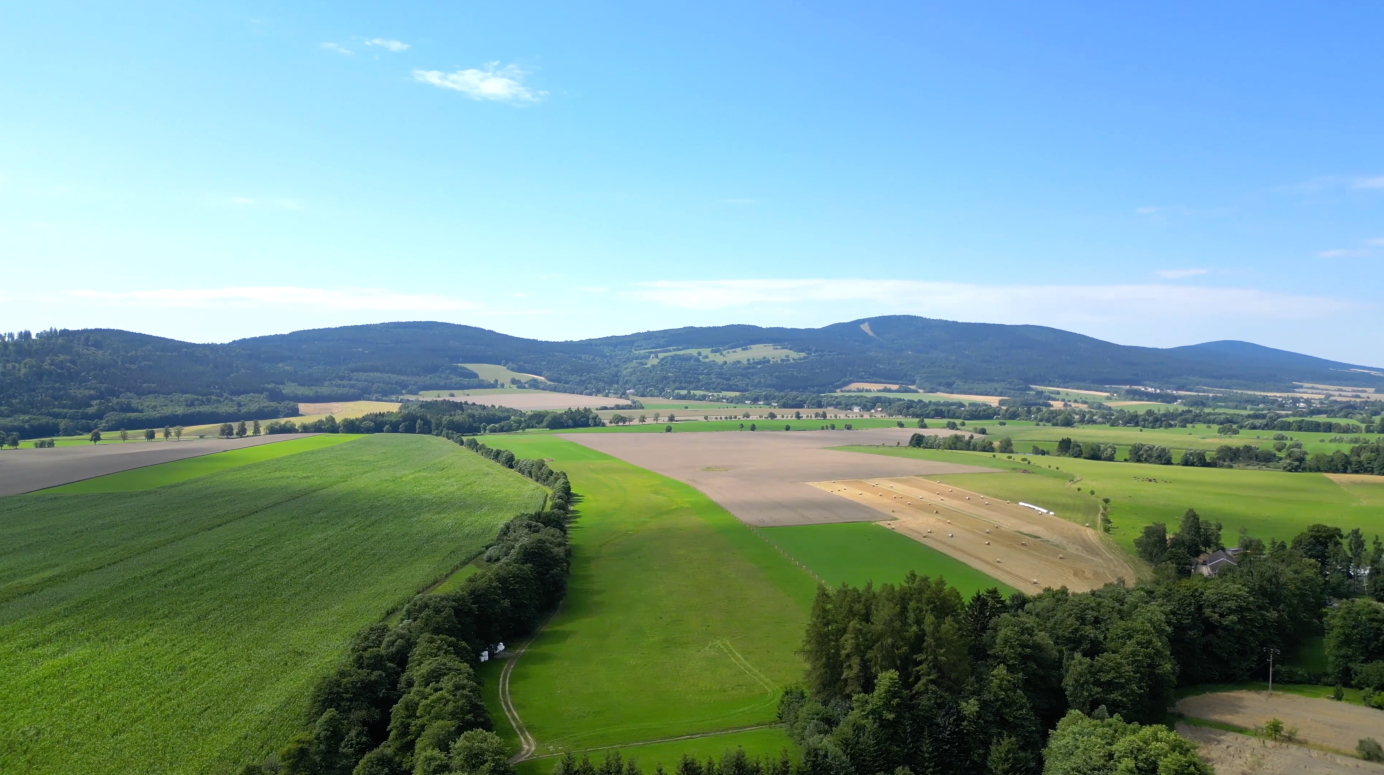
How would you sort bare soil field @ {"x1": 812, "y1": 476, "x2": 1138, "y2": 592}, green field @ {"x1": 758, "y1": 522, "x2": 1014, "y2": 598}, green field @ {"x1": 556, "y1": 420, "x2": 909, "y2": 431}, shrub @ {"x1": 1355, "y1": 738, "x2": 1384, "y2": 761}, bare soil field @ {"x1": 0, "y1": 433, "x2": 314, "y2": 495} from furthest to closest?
1. green field @ {"x1": 556, "y1": 420, "x2": 909, "y2": 431}
2. bare soil field @ {"x1": 0, "y1": 433, "x2": 314, "y2": 495}
3. bare soil field @ {"x1": 812, "y1": 476, "x2": 1138, "y2": 592}
4. green field @ {"x1": 758, "y1": 522, "x2": 1014, "y2": 598}
5. shrub @ {"x1": 1355, "y1": 738, "x2": 1384, "y2": 761}

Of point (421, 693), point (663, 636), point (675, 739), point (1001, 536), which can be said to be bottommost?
point (675, 739)

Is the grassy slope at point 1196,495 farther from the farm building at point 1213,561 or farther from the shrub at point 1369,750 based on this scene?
the shrub at point 1369,750

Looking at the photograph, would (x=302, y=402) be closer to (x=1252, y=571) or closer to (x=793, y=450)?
(x=793, y=450)

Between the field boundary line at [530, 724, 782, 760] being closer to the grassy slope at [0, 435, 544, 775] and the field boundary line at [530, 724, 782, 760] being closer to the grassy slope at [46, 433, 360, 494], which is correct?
the grassy slope at [0, 435, 544, 775]

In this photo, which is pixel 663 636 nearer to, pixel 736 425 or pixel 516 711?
pixel 516 711

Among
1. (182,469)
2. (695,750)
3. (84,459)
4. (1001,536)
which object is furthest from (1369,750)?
(84,459)

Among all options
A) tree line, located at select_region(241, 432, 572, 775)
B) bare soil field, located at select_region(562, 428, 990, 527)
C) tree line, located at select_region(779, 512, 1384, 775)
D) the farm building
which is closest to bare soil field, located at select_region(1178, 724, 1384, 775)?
tree line, located at select_region(779, 512, 1384, 775)

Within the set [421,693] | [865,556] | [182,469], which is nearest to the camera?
[421,693]
